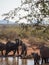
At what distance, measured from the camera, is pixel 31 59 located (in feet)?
71.5

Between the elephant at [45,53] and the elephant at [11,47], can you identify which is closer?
the elephant at [45,53]

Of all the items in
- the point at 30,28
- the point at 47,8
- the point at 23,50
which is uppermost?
the point at 47,8

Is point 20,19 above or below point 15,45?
above

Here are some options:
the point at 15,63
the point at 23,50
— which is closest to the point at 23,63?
the point at 15,63

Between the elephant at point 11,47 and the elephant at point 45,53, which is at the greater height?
the elephant at point 45,53

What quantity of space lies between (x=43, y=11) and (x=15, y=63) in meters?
5.01

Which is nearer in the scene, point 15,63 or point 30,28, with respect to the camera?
point 30,28

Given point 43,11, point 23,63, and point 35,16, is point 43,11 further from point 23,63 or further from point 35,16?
point 23,63

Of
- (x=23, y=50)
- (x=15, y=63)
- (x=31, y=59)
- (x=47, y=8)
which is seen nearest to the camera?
(x=47, y=8)

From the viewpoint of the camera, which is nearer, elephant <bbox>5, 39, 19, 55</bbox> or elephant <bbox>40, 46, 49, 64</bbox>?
elephant <bbox>40, 46, 49, 64</bbox>

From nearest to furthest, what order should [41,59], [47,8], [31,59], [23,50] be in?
[47,8]
[41,59]
[31,59]
[23,50]

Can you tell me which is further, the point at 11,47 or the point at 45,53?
the point at 11,47

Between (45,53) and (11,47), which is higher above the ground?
(45,53)

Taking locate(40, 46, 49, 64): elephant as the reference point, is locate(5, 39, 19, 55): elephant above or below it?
below
